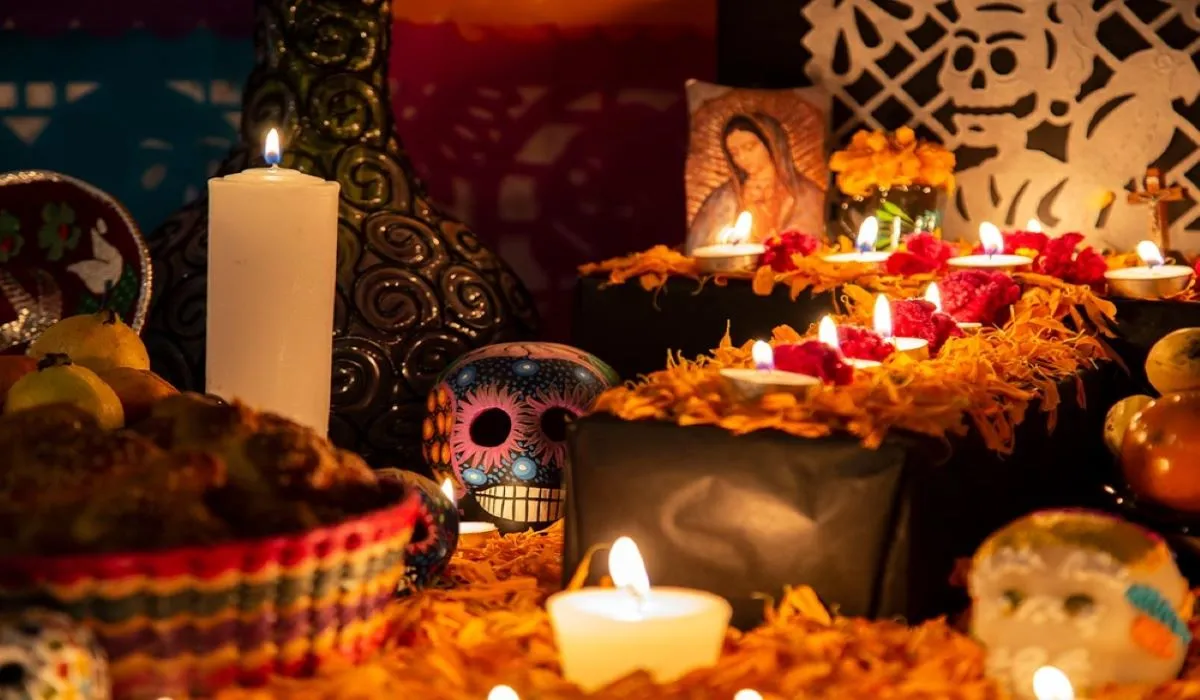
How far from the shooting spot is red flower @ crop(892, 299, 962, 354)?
2.27 m

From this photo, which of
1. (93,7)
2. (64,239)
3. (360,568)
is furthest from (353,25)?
(360,568)

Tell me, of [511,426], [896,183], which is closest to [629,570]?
[511,426]

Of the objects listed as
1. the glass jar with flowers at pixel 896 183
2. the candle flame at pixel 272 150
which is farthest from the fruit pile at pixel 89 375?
the glass jar with flowers at pixel 896 183

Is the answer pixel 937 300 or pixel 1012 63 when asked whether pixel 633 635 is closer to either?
pixel 937 300

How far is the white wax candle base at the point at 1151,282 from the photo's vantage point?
8.82ft

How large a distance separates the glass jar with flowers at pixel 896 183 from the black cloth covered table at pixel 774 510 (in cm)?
147

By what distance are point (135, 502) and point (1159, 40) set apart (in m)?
2.65

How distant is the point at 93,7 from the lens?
378cm

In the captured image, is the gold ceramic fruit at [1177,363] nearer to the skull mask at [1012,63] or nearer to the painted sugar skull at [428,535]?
the painted sugar skull at [428,535]

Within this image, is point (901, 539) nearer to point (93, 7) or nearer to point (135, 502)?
point (135, 502)

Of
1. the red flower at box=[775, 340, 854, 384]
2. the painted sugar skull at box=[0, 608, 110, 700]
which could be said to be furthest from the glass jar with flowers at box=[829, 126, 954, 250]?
the painted sugar skull at box=[0, 608, 110, 700]

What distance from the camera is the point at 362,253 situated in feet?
10.1

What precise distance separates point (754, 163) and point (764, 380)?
5.54 ft

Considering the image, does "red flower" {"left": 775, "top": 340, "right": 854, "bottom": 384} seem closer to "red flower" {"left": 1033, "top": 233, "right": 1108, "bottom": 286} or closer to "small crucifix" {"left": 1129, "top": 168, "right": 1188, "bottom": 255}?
"red flower" {"left": 1033, "top": 233, "right": 1108, "bottom": 286}
